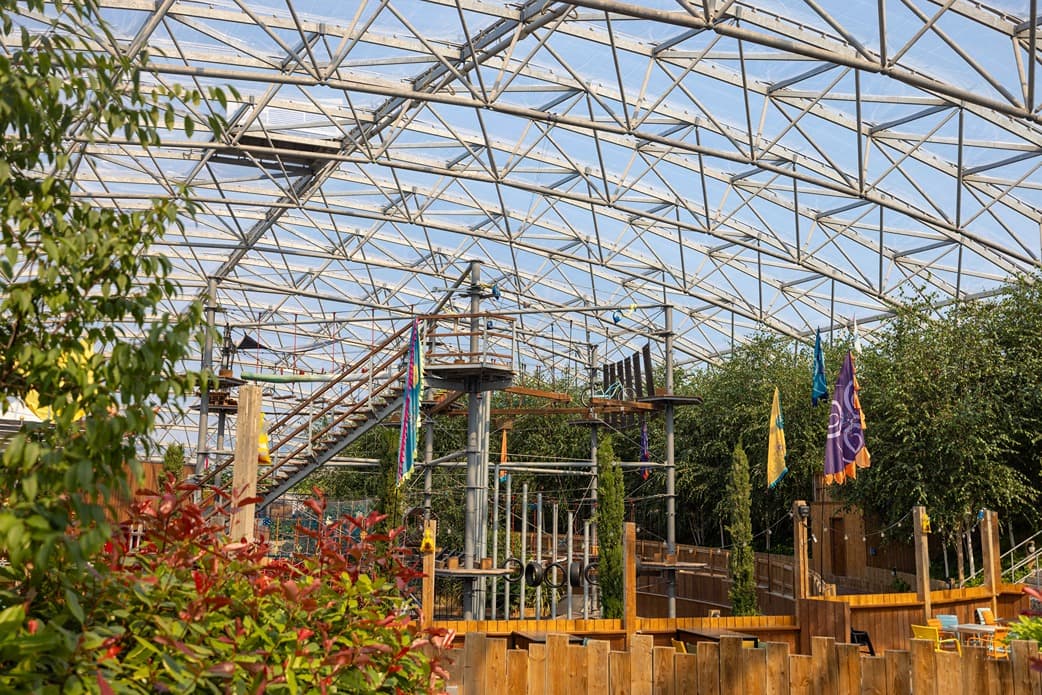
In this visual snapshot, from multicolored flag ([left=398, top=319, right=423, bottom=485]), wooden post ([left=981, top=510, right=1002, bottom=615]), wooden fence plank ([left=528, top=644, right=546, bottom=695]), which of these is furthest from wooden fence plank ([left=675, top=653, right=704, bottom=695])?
wooden post ([left=981, top=510, right=1002, bottom=615])

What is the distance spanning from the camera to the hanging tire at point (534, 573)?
61.8 ft

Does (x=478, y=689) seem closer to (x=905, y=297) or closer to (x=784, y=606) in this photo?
(x=784, y=606)

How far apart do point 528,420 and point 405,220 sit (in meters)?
10.5

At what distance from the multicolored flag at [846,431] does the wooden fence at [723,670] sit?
9660mm

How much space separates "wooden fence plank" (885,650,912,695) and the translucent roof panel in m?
8.76

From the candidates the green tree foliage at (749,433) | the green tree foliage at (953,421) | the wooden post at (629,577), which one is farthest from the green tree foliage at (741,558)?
the green tree foliage at (749,433)

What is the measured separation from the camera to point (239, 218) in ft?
103

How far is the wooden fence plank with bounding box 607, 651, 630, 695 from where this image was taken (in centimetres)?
836

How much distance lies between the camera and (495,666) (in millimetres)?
8570

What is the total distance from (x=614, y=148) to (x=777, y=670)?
19.2 metres

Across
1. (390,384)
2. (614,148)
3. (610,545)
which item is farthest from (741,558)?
(614,148)

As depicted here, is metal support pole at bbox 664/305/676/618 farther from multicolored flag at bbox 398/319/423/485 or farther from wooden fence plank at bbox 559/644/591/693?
wooden fence plank at bbox 559/644/591/693

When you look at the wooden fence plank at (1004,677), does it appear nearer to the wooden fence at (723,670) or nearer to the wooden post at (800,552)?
the wooden fence at (723,670)

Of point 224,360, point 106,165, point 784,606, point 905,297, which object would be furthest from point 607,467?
point 106,165
